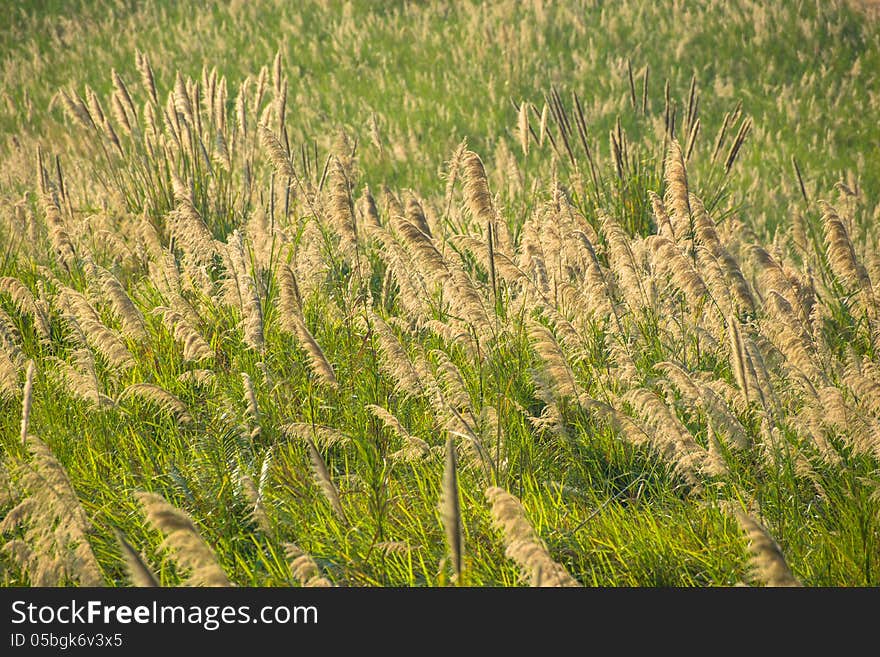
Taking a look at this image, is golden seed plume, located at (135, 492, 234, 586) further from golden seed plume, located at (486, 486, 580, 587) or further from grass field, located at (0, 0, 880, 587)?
golden seed plume, located at (486, 486, 580, 587)

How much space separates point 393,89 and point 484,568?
8.45 metres

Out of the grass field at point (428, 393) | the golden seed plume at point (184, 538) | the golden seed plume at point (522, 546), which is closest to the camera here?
the golden seed plume at point (184, 538)

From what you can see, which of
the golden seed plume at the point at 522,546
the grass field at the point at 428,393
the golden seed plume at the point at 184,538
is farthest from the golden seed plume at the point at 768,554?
the golden seed plume at the point at 184,538

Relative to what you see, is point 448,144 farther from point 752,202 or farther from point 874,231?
point 874,231

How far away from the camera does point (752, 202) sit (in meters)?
7.24

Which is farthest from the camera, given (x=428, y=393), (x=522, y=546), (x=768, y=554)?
(x=428, y=393)

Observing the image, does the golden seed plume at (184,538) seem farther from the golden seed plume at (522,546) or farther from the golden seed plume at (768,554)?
the golden seed plume at (768,554)

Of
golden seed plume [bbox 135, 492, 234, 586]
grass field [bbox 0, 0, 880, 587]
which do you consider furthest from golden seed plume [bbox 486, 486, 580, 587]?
golden seed plume [bbox 135, 492, 234, 586]

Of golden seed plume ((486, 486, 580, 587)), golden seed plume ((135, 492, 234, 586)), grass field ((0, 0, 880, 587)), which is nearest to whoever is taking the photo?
golden seed plume ((135, 492, 234, 586))

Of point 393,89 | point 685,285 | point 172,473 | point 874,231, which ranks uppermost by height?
point 393,89

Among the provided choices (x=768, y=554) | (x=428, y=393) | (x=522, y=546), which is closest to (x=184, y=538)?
(x=522, y=546)

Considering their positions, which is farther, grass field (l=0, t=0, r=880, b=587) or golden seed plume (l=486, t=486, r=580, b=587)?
grass field (l=0, t=0, r=880, b=587)

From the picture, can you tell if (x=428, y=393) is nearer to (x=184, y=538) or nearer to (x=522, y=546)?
(x=522, y=546)

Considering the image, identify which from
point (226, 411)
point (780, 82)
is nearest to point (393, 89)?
point (780, 82)
